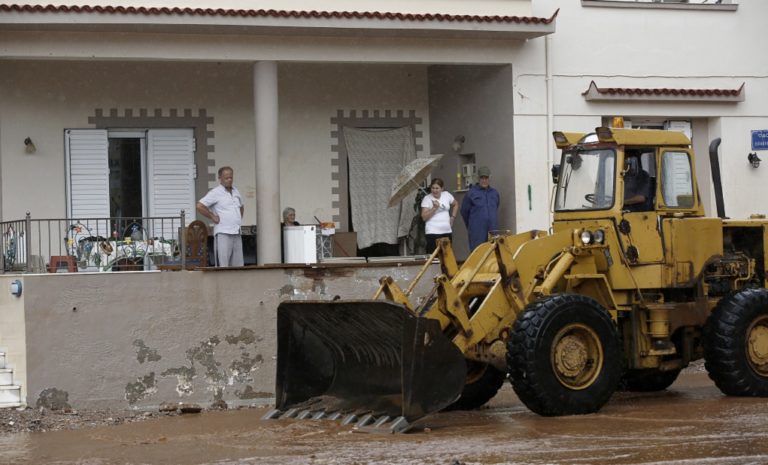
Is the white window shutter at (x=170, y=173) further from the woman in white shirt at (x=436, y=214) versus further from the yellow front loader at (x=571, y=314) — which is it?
the yellow front loader at (x=571, y=314)

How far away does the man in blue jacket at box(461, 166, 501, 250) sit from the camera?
18344 mm

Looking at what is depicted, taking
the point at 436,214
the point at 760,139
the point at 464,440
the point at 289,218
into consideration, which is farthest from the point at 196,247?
the point at 760,139

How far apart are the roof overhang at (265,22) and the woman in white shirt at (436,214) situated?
2.22 metres

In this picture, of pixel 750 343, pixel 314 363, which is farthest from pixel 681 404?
pixel 314 363

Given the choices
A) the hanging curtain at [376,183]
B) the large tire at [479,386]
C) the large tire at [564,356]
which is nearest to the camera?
the large tire at [564,356]

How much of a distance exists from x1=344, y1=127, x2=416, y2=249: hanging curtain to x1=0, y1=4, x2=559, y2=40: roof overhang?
8.41 ft

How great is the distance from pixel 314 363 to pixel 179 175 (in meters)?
7.16

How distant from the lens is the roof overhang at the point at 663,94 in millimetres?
18922

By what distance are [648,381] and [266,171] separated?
5825 millimetres

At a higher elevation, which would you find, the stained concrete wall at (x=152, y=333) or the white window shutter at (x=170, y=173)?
the white window shutter at (x=170, y=173)

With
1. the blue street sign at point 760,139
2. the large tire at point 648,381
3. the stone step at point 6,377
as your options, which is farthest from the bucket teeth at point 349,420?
the blue street sign at point 760,139

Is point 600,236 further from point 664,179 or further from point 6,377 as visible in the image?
point 6,377

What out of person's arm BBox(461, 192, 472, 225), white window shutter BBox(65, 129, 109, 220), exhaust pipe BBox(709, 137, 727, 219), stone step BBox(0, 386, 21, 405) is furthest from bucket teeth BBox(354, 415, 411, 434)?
white window shutter BBox(65, 129, 109, 220)

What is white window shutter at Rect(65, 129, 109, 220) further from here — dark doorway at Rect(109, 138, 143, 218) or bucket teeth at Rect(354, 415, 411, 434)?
bucket teeth at Rect(354, 415, 411, 434)
